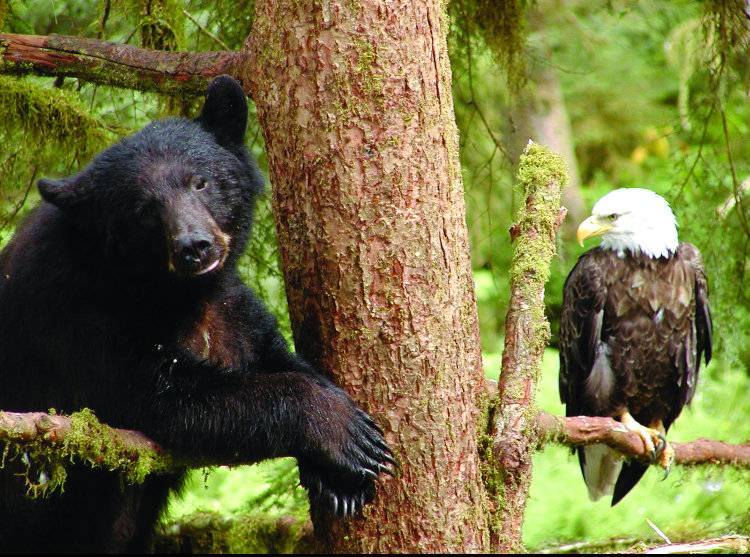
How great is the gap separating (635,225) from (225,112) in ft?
9.47

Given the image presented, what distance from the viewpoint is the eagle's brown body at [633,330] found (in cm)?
564

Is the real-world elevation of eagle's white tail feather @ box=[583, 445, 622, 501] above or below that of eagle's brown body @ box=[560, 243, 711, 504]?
below

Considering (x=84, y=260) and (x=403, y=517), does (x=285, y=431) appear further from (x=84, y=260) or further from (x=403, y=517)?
(x=84, y=260)

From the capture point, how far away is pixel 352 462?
3100 millimetres

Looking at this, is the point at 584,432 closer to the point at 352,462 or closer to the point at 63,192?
the point at 352,462

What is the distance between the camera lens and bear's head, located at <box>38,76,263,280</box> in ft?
11.3

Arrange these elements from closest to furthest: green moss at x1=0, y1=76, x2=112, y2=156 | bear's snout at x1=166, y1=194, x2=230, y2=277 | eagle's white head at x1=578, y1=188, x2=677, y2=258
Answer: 1. bear's snout at x1=166, y1=194, x2=230, y2=277
2. green moss at x1=0, y1=76, x2=112, y2=156
3. eagle's white head at x1=578, y1=188, x2=677, y2=258

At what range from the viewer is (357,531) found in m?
3.14

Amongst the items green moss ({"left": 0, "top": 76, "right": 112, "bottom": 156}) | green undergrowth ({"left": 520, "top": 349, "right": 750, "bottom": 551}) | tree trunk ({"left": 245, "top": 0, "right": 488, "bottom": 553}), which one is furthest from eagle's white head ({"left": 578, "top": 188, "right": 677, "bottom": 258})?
green moss ({"left": 0, "top": 76, "right": 112, "bottom": 156})

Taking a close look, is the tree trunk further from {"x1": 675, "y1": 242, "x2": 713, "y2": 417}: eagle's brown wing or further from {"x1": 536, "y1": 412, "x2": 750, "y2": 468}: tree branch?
{"x1": 675, "y1": 242, "x2": 713, "y2": 417}: eagle's brown wing

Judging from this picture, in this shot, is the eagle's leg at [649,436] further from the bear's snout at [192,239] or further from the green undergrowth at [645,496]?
the bear's snout at [192,239]

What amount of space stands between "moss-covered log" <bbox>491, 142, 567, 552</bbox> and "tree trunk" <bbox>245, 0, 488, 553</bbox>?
10cm

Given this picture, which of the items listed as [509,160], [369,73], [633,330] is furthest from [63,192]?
[633,330]

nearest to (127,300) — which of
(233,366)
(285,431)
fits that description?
(233,366)
